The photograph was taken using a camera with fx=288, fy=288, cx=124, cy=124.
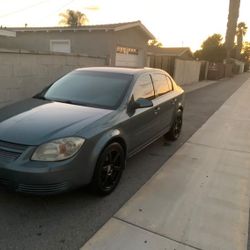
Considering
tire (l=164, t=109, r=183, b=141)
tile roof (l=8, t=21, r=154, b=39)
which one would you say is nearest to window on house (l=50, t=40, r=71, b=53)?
tile roof (l=8, t=21, r=154, b=39)

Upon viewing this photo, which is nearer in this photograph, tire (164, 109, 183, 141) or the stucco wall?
tire (164, 109, 183, 141)

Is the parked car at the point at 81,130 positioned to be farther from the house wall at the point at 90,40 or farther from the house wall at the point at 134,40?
the house wall at the point at 134,40

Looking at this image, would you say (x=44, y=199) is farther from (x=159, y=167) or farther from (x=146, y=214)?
(x=159, y=167)

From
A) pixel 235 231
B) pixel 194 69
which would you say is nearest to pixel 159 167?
pixel 235 231

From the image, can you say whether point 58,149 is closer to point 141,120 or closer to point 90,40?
point 141,120

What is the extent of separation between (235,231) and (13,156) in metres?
2.49

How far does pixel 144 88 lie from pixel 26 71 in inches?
136

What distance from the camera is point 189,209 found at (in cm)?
350

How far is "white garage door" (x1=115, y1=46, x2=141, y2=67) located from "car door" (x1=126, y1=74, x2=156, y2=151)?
353 inches

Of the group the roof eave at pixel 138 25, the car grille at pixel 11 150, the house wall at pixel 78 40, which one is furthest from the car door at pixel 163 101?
the roof eave at pixel 138 25

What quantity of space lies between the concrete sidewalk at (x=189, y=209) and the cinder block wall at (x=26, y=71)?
154 inches

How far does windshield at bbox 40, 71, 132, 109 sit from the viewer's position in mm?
4109

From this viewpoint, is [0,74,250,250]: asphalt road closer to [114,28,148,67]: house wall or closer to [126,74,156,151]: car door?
[126,74,156,151]: car door

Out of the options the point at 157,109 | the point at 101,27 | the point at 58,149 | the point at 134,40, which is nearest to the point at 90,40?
the point at 101,27
